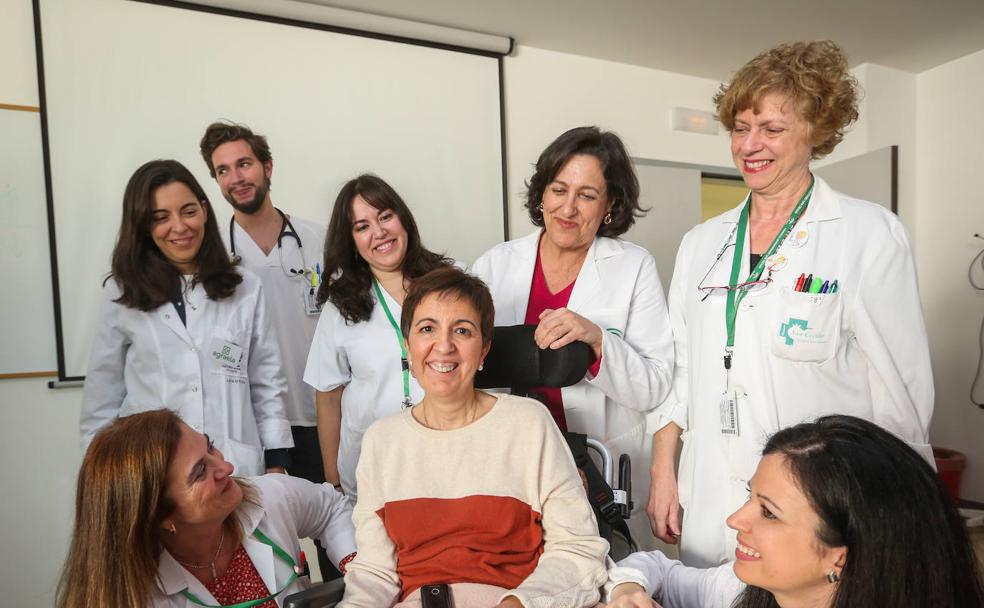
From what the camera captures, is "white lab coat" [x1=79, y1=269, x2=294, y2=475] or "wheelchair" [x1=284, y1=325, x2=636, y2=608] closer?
"wheelchair" [x1=284, y1=325, x2=636, y2=608]

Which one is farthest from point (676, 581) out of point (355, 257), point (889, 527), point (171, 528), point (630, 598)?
point (355, 257)

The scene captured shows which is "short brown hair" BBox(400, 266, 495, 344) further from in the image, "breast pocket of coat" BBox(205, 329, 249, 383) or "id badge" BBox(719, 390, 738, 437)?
"breast pocket of coat" BBox(205, 329, 249, 383)

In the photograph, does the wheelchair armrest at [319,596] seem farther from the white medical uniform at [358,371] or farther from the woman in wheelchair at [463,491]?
the white medical uniform at [358,371]

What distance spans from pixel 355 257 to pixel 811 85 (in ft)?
4.62

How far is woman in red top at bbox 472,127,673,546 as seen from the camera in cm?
201

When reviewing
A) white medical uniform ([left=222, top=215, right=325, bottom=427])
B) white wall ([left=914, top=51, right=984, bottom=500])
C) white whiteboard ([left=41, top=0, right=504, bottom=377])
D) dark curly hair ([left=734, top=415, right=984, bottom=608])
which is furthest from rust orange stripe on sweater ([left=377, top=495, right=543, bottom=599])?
white wall ([left=914, top=51, right=984, bottom=500])

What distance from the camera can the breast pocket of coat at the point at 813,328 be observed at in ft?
5.12

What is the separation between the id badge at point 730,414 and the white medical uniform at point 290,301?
191cm

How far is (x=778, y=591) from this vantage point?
1142 millimetres

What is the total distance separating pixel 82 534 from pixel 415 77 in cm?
300

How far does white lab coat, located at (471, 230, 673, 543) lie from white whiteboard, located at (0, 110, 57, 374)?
7.01ft

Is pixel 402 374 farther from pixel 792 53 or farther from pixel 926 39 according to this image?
pixel 926 39

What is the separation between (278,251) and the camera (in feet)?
10.4

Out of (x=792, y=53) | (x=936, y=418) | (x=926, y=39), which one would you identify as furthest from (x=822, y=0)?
(x=936, y=418)
